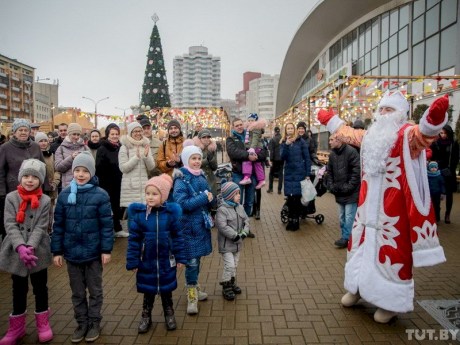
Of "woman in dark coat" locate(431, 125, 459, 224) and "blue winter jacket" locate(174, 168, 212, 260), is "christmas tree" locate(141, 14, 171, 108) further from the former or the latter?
"blue winter jacket" locate(174, 168, 212, 260)

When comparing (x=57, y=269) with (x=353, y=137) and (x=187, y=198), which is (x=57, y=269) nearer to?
(x=187, y=198)

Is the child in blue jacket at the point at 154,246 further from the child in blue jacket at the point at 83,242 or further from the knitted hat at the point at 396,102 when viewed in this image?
the knitted hat at the point at 396,102

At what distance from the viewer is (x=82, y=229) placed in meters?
3.31

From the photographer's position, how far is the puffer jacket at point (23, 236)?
127 inches

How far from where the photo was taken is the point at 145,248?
10.9ft

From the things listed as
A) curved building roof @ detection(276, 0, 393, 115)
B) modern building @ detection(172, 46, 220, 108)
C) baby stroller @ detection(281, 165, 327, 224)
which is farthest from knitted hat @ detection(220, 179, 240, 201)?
modern building @ detection(172, 46, 220, 108)

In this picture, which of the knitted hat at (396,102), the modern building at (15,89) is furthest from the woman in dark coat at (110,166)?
the modern building at (15,89)

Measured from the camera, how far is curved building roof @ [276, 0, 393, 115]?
94.2 feet

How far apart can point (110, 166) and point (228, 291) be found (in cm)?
339

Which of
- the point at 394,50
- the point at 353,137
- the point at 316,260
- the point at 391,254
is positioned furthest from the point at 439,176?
the point at 394,50

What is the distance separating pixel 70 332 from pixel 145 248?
3.47ft

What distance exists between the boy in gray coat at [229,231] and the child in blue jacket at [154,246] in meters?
0.77

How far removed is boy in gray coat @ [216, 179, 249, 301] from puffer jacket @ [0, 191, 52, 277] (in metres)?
1.72

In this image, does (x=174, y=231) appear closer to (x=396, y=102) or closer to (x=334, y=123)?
(x=334, y=123)
